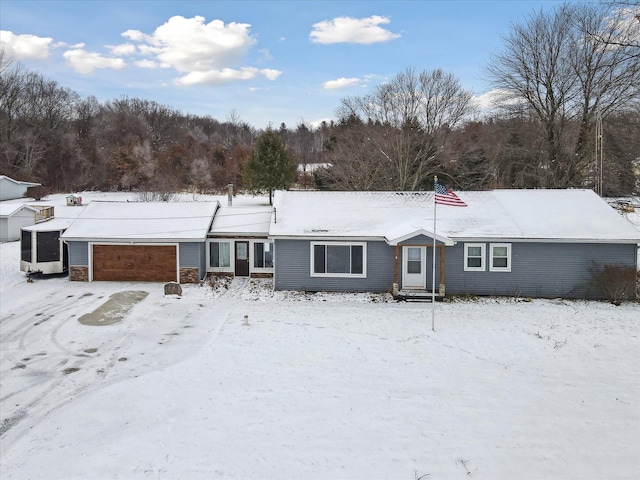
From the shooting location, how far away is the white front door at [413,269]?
691 inches

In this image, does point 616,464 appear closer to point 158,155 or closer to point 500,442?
point 500,442

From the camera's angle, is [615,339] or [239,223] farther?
[239,223]

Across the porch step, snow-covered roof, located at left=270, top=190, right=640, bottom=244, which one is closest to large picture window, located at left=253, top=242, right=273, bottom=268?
snow-covered roof, located at left=270, top=190, right=640, bottom=244

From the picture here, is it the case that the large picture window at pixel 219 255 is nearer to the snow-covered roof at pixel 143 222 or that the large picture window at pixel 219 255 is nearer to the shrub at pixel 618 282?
the snow-covered roof at pixel 143 222

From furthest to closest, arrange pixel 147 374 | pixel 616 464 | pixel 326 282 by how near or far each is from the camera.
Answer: pixel 326 282, pixel 147 374, pixel 616 464

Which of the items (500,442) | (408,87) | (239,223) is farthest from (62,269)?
(408,87)

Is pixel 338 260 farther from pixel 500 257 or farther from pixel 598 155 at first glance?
pixel 598 155

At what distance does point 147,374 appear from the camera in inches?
424

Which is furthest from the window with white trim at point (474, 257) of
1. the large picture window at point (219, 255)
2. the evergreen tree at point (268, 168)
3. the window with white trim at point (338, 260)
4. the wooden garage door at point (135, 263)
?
the evergreen tree at point (268, 168)

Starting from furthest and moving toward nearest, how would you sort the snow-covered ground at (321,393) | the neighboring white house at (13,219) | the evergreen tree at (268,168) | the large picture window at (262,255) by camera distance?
the evergreen tree at (268,168), the neighboring white house at (13,219), the large picture window at (262,255), the snow-covered ground at (321,393)

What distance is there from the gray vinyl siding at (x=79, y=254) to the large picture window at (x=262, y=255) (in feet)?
23.2

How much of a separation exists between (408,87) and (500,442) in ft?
97.1

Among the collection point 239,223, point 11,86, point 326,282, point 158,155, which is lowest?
point 326,282

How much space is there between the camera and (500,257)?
1755 centimetres
